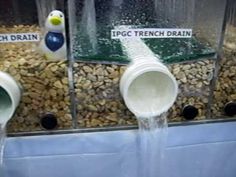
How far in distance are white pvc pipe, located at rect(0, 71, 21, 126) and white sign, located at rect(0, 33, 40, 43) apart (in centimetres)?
6

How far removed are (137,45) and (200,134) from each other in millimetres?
237

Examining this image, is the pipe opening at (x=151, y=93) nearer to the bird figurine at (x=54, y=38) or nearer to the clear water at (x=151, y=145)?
the clear water at (x=151, y=145)

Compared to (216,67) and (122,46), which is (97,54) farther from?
(216,67)

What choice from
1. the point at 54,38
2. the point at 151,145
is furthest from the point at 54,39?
the point at 151,145

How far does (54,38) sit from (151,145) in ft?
0.92

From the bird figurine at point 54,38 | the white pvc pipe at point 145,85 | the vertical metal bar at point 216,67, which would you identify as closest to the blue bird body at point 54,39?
the bird figurine at point 54,38

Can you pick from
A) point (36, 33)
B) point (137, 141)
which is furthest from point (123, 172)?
point (36, 33)

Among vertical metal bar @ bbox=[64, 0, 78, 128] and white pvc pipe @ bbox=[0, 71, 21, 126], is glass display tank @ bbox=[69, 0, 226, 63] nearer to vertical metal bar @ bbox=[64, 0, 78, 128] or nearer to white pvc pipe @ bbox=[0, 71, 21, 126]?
vertical metal bar @ bbox=[64, 0, 78, 128]

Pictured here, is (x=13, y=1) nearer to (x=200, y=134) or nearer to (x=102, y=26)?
(x=102, y=26)

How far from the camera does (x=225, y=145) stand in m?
0.76

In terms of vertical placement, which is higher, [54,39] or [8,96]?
[54,39]

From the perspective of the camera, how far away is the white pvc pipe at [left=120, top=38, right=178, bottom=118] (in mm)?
621

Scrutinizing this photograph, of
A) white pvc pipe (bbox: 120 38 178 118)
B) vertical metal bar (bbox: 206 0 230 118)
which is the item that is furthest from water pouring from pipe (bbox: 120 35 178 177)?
vertical metal bar (bbox: 206 0 230 118)

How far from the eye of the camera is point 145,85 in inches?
26.8
